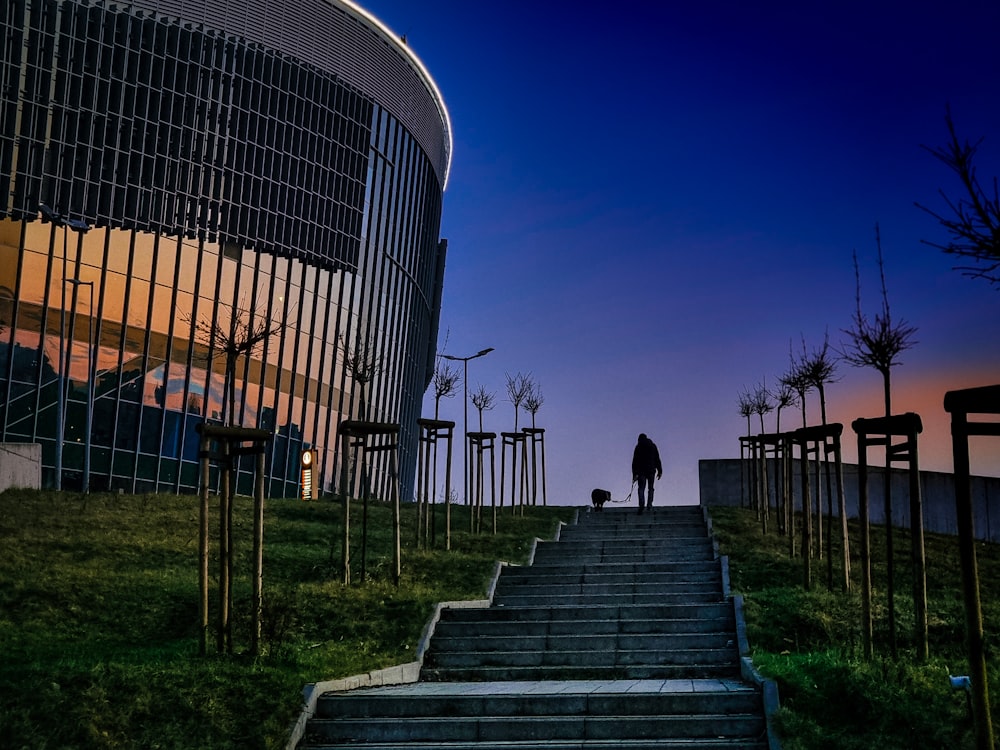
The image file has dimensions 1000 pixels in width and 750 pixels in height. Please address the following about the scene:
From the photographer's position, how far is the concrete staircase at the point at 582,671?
29.2ft

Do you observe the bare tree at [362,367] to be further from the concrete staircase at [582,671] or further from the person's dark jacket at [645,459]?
the person's dark jacket at [645,459]

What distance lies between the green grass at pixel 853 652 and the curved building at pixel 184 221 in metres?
17.6

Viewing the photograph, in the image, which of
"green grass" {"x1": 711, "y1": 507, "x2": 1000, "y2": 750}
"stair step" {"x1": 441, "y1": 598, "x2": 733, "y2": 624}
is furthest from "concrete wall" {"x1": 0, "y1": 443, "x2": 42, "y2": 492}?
"green grass" {"x1": 711, "y1": 507, "x2": 1000, "y2": 750}

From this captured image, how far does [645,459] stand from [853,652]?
1233cm

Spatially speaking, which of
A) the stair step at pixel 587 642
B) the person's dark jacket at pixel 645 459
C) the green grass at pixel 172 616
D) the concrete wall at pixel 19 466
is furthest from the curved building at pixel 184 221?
the stair step at pixel 587 642

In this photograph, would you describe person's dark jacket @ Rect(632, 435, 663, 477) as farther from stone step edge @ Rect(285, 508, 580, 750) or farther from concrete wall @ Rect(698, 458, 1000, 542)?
stone step edge @ Rect(285, 508, 580, 750)

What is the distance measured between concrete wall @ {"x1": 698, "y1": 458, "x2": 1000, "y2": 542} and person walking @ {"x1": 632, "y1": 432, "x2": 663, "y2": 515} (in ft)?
10.9

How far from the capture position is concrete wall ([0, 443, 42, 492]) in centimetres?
2122

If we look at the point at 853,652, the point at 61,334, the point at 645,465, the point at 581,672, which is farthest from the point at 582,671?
the point at 61,334

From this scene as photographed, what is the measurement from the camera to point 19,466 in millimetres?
21828

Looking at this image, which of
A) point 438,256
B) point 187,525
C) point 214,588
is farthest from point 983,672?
point 438,256

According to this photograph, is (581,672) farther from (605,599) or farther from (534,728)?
(605,599)

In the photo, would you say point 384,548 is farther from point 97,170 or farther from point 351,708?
point 97,170

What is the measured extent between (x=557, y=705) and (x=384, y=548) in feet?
27.2
